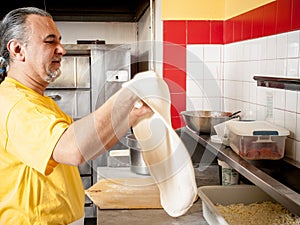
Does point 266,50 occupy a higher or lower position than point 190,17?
lower

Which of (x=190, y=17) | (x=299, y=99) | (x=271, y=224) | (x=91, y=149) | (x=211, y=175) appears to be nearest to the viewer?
(x=91, y=149)

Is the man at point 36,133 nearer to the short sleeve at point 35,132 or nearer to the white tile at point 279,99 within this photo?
the short sleeve at point 35,132

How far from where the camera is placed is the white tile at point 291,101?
189cm

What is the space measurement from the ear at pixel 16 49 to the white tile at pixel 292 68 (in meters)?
1.15

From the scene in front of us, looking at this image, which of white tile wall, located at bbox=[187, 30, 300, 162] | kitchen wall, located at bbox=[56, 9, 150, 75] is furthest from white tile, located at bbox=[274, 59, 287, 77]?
kitchen wall, located at bbox=[56, 9, 150, 75]

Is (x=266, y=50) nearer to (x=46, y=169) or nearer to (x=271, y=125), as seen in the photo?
(x=271, y=125)

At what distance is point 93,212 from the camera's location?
3396mm

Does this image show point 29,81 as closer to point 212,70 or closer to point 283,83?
point 283,83

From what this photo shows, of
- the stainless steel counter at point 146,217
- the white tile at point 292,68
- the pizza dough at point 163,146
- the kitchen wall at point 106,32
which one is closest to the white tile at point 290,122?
the white tile at point 292,68

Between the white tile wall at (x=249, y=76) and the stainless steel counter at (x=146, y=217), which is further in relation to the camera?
the white tile wall at (x=249, y=76)

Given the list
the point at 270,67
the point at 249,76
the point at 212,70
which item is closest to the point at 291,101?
the point at 270,67

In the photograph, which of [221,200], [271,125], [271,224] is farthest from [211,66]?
[271,224]

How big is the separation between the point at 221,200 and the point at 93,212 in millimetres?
1755

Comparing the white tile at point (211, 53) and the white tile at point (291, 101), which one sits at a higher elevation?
the white tile at point (211, 53)
